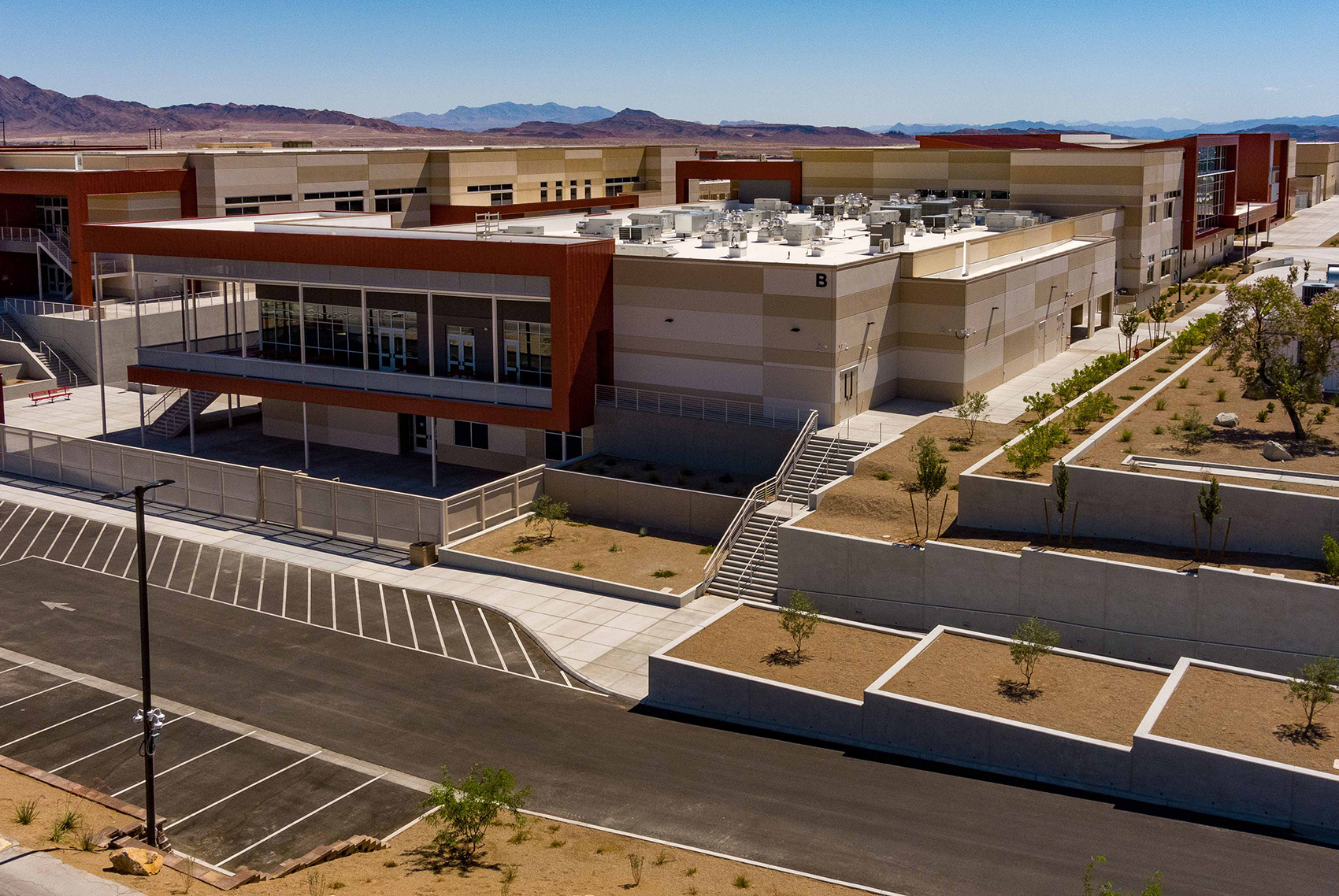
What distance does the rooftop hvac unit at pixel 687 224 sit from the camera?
58906 mm

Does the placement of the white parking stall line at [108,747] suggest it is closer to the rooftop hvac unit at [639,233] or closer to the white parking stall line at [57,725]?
the white parking stall line at [57,725]

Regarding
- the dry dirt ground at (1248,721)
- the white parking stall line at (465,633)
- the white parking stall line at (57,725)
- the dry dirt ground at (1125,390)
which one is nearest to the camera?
the dry dirt ground at (1248,721)

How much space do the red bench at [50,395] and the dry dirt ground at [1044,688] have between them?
50066mm

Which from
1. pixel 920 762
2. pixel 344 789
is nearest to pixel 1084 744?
pixel 920 762

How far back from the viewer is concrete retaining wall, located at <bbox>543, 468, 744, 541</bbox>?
42938 millimetres

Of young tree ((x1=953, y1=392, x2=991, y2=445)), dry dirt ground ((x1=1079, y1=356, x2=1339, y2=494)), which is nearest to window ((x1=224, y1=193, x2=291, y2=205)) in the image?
young tree ((x1=953, y1=392, x2=991, y2=445))

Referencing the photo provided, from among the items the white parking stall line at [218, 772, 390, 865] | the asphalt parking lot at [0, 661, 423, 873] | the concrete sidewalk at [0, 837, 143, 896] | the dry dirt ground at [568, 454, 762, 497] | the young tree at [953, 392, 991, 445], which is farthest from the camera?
the dry dirt ground at [568, 454, 762, 497]

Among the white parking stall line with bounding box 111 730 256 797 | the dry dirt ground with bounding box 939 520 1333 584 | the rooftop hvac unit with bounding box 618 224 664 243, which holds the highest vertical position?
the rooftop hvac unit with bounding box 618 224 664 243

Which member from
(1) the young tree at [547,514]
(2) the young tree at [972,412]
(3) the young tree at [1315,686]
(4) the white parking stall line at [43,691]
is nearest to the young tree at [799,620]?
(3) the young tree at [1315,686]

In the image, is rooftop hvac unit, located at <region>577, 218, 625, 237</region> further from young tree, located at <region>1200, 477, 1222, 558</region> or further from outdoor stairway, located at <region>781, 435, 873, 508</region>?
young tree, located at <region>1200, 477, 1222, 558</region>

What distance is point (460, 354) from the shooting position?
5100cm

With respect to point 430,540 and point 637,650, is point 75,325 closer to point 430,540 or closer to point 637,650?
point 430,540

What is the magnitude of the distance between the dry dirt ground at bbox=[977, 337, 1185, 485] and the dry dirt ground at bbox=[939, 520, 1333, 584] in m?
2.07

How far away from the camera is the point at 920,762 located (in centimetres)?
2853
